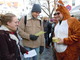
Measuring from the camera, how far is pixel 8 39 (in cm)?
236

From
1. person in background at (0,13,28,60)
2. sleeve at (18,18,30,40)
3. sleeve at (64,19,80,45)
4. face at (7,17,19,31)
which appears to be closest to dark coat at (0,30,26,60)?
person in background at (0,13,28,60)

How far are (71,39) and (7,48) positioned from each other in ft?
4.83

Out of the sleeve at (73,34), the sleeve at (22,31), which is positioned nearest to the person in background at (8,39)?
the sleeve at (22,31)

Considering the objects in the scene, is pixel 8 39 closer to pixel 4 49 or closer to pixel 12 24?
pixel 4 49

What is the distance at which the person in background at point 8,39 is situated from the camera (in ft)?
7.45

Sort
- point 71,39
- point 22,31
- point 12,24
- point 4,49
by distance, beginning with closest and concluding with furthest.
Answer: point 4,49, point 12,24, point 71,39, point 22,31

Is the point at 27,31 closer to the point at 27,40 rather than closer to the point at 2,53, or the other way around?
the point at 27,40

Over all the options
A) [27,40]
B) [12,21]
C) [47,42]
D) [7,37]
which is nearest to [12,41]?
[7,37]

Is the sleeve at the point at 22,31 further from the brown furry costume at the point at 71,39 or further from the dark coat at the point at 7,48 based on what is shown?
the dark coat at the point at 7,48

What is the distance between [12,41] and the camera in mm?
2432

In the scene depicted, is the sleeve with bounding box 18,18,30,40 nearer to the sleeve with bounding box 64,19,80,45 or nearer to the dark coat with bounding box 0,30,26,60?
the sleeve with bounding box 64,19,80,45

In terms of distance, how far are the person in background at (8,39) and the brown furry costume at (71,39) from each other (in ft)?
4.08

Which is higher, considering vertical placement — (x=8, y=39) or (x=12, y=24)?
(x=12, y=24)

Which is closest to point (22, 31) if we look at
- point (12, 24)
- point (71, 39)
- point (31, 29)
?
point (31, 29)
